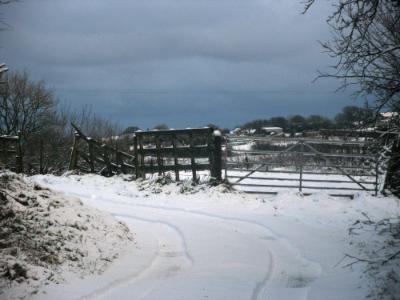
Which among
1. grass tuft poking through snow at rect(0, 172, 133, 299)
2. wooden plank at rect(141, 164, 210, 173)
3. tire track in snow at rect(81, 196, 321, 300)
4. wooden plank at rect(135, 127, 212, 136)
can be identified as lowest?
tire track in snow at rect(81, 196, 321, 300)

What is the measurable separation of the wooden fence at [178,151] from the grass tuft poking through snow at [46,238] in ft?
21.3

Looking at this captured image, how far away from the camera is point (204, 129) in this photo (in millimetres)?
15484

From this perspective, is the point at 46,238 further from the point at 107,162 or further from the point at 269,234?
the point at 107,162

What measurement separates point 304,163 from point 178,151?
4312 millimetres

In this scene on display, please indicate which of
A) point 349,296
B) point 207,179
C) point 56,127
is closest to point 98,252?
point 349,296

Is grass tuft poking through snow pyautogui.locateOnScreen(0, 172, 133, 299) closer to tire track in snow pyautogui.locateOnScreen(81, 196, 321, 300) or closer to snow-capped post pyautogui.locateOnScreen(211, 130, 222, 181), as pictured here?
tire track in snow pyautogui.locateOnScreen(81, 196, 321, 300)

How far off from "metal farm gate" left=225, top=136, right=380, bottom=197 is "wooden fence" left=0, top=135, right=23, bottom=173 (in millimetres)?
8535

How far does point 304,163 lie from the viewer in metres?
14.8

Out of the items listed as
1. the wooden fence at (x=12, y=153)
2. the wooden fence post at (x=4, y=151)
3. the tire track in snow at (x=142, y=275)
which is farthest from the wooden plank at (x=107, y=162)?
the tire track in snow at (x=142, y=275)

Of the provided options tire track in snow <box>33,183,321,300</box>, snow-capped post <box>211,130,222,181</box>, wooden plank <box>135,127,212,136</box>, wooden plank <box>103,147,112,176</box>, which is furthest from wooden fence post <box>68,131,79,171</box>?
snow-capped post <box>211,130,222,181</box>

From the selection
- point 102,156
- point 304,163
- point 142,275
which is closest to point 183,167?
point 304,163

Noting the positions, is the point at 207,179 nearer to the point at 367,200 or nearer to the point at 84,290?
the point at 367,200

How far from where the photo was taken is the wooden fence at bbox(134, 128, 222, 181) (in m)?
15.5

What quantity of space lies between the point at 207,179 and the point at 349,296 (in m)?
9.69
